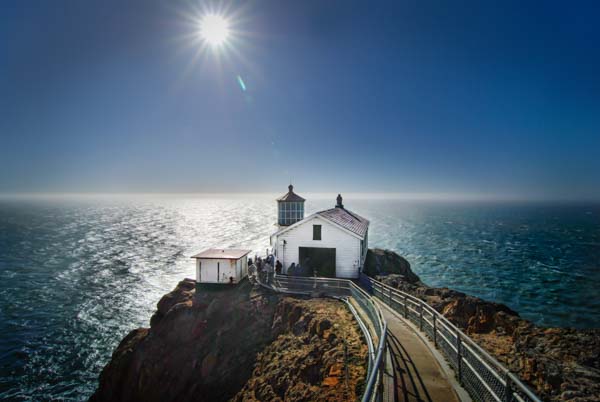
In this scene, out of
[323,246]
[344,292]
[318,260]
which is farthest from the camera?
[318,260]

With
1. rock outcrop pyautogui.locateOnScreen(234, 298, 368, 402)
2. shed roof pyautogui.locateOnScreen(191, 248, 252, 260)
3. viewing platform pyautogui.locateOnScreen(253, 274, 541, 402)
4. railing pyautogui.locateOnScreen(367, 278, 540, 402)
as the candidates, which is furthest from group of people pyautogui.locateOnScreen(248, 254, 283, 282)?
railing pyautogui.locateOnScreen(367, 278, 540, 402)

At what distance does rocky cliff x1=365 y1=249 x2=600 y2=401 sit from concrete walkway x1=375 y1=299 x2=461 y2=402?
3.20 meters

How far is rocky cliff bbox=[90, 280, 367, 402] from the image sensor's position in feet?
41.1

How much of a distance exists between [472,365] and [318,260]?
59.3ft

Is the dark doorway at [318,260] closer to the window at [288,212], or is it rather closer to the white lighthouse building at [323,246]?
the white lighthouse building at [323,246]

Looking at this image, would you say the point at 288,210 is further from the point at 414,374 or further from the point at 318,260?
the point at 414,374

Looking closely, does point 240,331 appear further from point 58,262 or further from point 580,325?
point 58,262

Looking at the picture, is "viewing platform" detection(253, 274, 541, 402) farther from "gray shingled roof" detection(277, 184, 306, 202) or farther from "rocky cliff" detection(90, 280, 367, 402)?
"gray shingled roof" detection(277, 184, 306, 202)

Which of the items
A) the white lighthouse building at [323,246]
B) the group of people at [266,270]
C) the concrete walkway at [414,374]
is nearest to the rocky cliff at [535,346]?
the concrete walkway at [414,374]

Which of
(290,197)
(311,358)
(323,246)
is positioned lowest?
(311,358)

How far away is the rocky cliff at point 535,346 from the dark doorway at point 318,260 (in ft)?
18.3

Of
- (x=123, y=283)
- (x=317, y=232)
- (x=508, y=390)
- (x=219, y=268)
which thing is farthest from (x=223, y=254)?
(x=123, y=283)

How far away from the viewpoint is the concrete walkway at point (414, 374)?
8.17 metres

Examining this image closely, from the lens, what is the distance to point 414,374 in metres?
9.36
